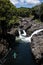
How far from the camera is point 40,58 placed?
32188 mm

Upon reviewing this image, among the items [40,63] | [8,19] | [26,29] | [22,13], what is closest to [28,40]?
[26,29]

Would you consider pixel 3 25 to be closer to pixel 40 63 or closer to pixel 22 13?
pixel 40 63

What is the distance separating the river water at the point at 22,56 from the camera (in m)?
35.7

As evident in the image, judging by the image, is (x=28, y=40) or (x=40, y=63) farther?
(x=28, y=40)

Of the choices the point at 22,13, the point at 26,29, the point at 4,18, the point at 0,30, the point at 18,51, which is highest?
the point at 4,18

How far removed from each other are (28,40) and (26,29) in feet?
32.1

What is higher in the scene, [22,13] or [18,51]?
[18,51]

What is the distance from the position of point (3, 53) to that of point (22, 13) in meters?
56.6

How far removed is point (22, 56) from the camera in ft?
128

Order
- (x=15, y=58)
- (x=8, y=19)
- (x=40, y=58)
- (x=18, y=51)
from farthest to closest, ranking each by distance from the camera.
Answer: (x=18, y=51) → (x=8, y=19) → (x=15, y=58) → (x=40, y=58)

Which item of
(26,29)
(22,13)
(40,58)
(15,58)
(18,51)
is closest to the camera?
(40,58)

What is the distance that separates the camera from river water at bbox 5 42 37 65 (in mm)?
35737

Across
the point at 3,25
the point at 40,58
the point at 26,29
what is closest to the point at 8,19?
the point at 3,25

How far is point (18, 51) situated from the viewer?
43.1 metres
